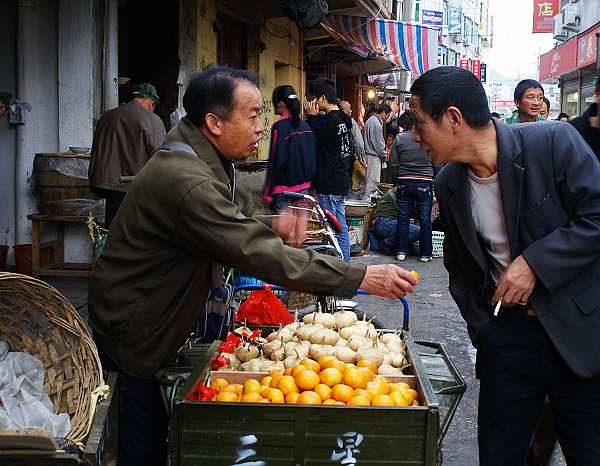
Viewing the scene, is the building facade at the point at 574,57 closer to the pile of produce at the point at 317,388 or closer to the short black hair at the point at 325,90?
the short black hair at the point at 325,90

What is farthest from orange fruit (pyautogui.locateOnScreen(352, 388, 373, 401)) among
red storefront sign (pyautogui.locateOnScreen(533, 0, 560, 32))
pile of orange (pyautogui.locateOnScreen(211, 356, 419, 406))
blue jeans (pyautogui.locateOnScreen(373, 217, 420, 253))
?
red storefront sign (pyautogui.locateOnScreen(533, 0, 560, 32))

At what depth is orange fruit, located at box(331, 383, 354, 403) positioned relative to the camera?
107 inches

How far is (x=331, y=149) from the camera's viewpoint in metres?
9.49

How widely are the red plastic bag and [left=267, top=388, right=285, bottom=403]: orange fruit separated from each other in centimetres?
193

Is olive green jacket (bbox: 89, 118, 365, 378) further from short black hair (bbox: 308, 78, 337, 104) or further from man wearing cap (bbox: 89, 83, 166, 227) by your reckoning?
short black hair (bbox: 308, 78, 337, 104)

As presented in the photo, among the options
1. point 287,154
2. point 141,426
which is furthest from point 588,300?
point 287,154

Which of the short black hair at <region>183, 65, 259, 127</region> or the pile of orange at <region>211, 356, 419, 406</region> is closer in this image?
the pile of orange at <region>211, 356, 419, 406</region>

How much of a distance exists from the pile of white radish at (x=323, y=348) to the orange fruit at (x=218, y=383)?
0.19 metres

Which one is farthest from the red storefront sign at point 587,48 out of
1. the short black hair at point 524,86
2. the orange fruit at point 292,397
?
the orange fruit at point 292,397

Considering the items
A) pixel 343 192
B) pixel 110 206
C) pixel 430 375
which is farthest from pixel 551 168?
pixel 343 192

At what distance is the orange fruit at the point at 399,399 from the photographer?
263cm

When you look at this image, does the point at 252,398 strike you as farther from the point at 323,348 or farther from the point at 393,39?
the point at 393,39

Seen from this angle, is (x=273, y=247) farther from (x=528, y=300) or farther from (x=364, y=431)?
(x=528, y=300)

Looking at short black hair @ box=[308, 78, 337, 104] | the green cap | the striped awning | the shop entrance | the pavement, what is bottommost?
the pavement
